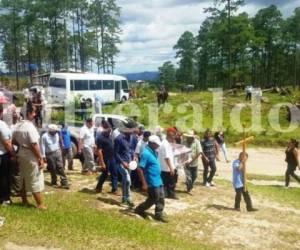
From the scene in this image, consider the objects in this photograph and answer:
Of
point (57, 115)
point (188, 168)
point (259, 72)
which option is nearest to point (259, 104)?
point (57, 115)

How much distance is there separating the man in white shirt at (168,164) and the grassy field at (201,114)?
15.7 metres

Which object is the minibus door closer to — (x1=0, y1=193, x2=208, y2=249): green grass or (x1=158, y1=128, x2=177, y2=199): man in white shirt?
(x1=158, y1=128, x2=177, y2=199): man in white shirt

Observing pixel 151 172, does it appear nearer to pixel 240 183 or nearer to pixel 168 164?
pixel 168 164

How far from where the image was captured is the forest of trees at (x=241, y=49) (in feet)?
172

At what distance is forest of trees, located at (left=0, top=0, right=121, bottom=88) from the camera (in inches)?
2096

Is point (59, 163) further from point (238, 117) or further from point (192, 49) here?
point (192, 49)

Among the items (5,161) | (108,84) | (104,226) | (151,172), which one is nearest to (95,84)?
(108,84)

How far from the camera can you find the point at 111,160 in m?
11.0

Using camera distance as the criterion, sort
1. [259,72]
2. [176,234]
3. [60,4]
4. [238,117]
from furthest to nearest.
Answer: [259,72], [60,4], [238,117], [176,234]

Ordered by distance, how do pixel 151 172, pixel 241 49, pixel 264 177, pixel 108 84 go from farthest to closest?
pixel 241 49 → pixel 108 84 → pixel 264 177 → pixel 151 172

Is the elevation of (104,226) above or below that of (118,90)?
below

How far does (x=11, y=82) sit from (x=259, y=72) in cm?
3934

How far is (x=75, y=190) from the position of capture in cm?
1173

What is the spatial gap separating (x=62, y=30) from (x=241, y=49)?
20.9 m
